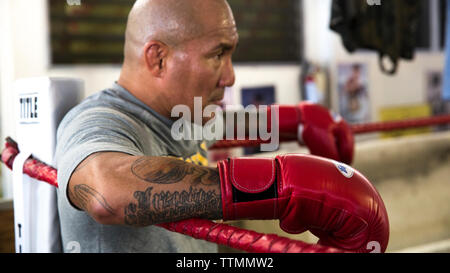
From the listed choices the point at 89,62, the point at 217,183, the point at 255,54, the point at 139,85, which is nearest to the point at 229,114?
the point at 139,85

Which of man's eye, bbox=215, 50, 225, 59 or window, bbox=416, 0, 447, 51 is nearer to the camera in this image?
man's eye, bbox=215, 50, 225, 59

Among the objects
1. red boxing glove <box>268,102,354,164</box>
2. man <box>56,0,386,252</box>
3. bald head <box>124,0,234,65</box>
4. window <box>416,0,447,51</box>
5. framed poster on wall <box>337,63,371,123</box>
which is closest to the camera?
man <box>56,0,386,252</box>

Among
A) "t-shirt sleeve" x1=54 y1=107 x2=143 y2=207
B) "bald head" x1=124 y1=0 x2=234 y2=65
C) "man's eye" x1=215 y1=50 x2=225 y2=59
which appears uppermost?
"bald head" x1=124 y1=0 x2=234 y2=65

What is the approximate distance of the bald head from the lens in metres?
0.91

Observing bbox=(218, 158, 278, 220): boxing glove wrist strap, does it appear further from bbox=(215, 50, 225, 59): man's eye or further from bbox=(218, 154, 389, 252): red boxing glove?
bbox=(215, 50, 225, 59): man's eye

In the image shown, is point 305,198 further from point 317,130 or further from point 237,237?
point 317,130

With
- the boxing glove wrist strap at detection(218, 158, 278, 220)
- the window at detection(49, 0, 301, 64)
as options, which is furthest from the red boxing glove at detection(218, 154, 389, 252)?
the window at detection(49, 0, 301, 64)

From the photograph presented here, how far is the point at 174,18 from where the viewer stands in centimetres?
91

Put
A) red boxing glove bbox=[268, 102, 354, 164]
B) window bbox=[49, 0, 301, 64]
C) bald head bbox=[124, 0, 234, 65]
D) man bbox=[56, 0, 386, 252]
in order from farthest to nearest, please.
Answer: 1. window bbox=[49, 0, 301, 64]
2. red boxing glove bbox=[268, 102, 354, 164]
3. bald head bbox=[124, 0, 234, 65]
4. man bbox=[56, 0, 386, 252]

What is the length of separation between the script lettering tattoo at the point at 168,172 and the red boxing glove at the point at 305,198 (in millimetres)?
23

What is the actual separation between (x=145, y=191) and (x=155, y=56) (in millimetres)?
432

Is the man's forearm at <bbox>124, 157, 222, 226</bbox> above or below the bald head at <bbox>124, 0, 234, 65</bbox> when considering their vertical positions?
below

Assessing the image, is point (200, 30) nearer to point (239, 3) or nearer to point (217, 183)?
point (217, 183)

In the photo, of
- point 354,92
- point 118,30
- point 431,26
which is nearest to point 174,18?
point 118,30
